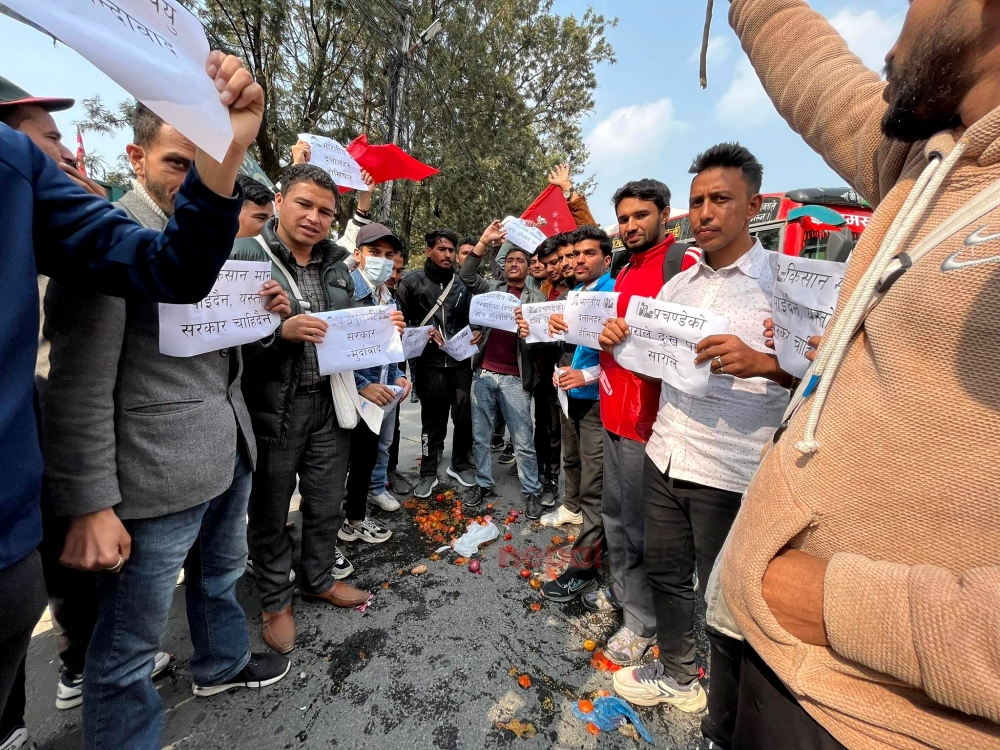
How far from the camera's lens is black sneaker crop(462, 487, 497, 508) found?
4.08 metres

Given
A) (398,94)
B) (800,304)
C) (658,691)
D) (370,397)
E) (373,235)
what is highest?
(398,94)

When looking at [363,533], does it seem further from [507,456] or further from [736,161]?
[736,161]

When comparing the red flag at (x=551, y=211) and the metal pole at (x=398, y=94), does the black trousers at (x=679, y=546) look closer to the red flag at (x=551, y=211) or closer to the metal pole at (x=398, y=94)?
the red flag at (x=551, y=211)

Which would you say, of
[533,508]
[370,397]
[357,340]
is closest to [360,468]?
[370,397]

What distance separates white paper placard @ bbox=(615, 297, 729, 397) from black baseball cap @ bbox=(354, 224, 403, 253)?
2.58 m

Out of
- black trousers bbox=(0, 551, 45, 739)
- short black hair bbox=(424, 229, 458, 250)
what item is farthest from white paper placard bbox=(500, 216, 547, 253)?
black trousers bbox=(0, 551, 45, 739)

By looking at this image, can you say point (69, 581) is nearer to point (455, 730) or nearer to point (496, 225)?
point (455, 730)

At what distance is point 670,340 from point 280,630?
98.6 inches

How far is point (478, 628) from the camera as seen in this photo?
251 centimetres

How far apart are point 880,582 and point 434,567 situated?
9.48 feet

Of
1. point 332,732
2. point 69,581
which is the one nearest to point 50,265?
point 69,581

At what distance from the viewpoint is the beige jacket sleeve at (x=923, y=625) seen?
0.51 m

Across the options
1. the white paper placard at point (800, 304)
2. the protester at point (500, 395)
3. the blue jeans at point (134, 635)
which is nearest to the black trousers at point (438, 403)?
the protester at point (500, 395)

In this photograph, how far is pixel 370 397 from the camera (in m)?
2.85
